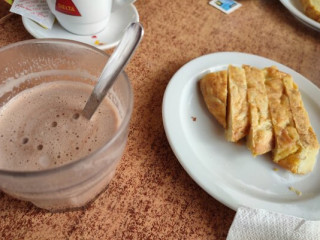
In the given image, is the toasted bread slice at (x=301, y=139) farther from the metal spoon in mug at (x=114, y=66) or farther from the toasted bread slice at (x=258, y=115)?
the metal spoon in mug at (x=114, y=66)

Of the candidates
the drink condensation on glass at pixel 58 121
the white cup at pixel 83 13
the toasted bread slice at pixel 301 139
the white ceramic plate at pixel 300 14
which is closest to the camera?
the drink condensation on glass at pixel 58 121

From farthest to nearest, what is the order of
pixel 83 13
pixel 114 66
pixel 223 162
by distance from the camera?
pixel 83 13
pixel 223 162
pixel 114 66

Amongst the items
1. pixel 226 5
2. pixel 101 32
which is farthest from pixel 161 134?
pixel 226 5

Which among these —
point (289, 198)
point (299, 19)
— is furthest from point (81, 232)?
point (299, 19)

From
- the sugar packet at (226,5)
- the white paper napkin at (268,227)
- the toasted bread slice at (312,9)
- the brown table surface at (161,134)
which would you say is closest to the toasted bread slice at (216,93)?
the brown table surface at (161,134)

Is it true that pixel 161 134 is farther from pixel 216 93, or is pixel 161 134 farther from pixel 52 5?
pixel 52 5

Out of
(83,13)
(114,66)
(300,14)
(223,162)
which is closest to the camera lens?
(114,66)

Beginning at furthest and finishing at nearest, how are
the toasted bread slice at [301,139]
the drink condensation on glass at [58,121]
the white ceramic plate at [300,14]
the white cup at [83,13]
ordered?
the white ceramic plate at [300,14] → the white cup at [83,13] → the toasted bread slice at [301,139] → the drink condensation on glass at [58,121]

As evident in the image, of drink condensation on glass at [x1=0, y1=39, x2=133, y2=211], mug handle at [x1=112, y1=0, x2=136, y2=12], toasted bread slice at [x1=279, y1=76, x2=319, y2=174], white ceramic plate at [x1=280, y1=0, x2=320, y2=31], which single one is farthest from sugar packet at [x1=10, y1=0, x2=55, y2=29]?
white ceramic plate at [x1=280, y1=0, x2=320, y2=31]
